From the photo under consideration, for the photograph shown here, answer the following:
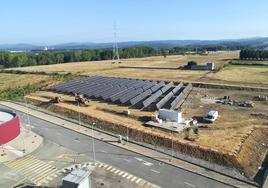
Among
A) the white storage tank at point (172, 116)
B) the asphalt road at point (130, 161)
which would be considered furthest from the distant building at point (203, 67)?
the asphalt road at point (130, 161)

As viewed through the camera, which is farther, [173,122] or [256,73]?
[256,73]

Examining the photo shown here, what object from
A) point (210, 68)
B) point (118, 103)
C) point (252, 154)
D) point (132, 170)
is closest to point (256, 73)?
point (210, 68)

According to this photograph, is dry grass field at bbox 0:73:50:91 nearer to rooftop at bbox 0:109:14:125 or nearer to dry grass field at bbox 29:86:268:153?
dry grass field at bbox 29:86:268:153

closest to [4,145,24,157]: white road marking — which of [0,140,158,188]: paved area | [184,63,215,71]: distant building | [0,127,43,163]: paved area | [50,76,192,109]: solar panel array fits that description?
[0,127,43,163]: paved area

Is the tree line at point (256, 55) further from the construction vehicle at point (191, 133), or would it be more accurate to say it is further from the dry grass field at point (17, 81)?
the construction vehicle at point (191, 133)

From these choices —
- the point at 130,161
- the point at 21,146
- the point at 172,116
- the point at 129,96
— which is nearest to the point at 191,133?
the point at 172,116

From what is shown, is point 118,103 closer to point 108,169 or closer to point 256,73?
point 108,169

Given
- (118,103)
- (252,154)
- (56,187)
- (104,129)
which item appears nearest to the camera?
(56,187)
